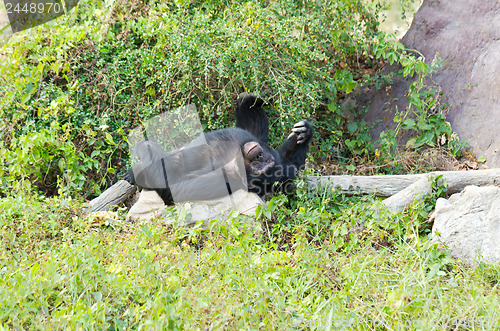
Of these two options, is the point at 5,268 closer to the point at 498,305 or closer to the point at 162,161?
the point at 162,161

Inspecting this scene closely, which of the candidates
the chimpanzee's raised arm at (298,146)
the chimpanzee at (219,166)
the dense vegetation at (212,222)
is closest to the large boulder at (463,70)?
the dense vegetation at (212,222)

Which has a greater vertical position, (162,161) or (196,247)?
(162,161)

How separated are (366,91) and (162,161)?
11.0ft

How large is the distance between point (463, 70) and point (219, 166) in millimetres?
3528

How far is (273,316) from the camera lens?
2885mm

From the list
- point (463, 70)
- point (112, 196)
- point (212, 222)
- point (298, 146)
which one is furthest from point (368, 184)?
point (112, 196)

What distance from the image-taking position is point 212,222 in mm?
4035

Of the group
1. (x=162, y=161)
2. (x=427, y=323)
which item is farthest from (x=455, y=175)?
(x=162, y=161)

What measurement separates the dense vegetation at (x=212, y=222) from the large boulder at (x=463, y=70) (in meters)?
0.23

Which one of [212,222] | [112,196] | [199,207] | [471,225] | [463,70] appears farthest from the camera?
[463,70]

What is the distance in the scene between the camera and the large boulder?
5.57 meters

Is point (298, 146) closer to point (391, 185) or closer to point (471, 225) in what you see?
point (391, 185)

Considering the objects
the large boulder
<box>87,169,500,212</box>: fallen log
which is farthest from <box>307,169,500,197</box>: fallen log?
the large boulder

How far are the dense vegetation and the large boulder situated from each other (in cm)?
23
